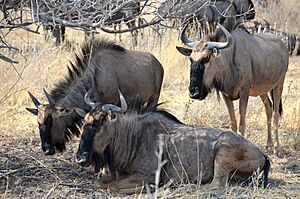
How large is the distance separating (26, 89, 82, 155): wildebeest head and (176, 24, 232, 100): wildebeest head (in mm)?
1480

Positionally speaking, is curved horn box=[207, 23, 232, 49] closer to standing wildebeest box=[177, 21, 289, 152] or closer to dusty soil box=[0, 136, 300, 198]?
standing wildebeest box=[177, 21, 289, 152]

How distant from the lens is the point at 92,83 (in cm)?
800

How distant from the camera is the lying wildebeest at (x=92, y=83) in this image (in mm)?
7512

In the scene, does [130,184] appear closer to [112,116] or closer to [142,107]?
[112,116]

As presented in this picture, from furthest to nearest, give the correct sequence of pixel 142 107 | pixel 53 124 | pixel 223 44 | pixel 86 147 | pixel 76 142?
pixel 76 142
pixel 223 44
pixel 53 124
pixel 142 107
pixel 86 147

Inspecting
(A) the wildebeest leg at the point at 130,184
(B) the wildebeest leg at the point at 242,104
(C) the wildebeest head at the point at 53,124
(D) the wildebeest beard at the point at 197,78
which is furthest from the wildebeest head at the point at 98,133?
(B) the wildebeest leg at the point at 242,104

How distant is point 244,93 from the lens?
335 inches

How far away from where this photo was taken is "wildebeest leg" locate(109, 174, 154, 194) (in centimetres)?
675

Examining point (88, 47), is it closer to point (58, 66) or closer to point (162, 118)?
point (162, 118)

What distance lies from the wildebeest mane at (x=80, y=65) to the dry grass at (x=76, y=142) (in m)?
0.59

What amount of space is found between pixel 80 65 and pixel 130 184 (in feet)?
6.31

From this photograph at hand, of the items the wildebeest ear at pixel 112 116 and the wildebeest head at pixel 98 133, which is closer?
the wildebeest head at pixel 98 133

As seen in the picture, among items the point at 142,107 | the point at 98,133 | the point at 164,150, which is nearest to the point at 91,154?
the point at 98,133

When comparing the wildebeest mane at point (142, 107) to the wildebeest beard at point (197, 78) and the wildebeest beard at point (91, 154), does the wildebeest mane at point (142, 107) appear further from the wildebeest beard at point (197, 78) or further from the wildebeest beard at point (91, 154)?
the wildebeest beard at point (197, 78)
